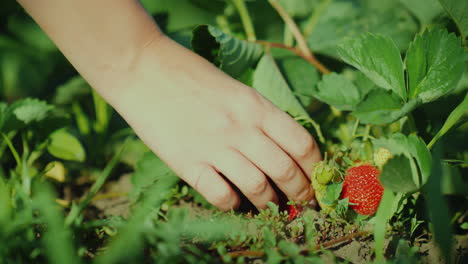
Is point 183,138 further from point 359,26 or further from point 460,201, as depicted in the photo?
point 359,26

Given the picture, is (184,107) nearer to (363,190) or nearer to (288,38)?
(363,190)

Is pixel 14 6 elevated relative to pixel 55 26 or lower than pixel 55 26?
elevated

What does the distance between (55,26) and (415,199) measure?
785 millimetres

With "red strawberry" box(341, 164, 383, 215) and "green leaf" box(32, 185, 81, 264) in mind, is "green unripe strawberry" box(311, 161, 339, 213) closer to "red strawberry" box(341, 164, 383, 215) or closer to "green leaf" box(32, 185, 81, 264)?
"red strawberry" box(341, 164, 383, 215)

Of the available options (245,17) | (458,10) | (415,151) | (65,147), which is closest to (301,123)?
(415,151)

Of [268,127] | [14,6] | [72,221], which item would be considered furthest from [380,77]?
[14,6]

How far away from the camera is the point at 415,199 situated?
32.6 inches

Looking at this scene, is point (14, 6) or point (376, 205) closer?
point (376, 205)

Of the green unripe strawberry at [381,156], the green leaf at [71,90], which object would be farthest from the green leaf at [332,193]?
the green leaf at [71,90]

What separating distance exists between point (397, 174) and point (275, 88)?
1.45 feet

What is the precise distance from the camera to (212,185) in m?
0.79

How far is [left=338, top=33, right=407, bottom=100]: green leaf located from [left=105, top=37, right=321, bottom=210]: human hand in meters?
0.18

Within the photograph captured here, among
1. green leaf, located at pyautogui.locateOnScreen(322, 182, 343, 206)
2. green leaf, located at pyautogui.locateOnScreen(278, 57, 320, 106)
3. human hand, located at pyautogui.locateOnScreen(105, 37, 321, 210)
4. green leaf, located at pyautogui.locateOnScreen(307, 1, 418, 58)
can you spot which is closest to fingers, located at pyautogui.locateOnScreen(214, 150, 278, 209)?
human hand, located at pyautogui.locateOnScreen(105, 37, 321, 210)

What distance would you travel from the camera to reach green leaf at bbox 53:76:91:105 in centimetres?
125
